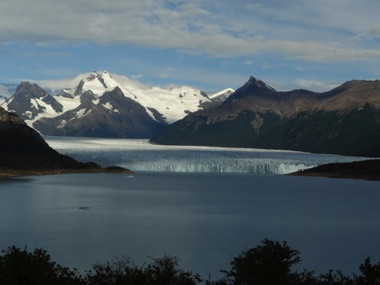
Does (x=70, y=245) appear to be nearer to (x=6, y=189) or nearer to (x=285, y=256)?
(x=285, y=256)

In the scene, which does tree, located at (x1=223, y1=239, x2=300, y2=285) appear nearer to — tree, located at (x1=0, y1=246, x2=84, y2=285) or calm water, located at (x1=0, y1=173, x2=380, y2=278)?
tree, located at (x1=0, y1=246, x2=84, y2=285)

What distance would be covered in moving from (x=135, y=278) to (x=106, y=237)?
3731cm

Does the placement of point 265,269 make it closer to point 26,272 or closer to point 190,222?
point 26,272

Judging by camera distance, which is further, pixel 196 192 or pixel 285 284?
pixel 196 192

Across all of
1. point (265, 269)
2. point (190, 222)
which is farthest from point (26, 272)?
point (190, 222)

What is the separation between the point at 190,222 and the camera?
8575cm

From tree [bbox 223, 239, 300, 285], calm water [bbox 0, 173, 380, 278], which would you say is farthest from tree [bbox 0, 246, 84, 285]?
calm water [bbox 0, 173, 380, 278]

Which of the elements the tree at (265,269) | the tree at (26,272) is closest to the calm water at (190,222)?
the tree at (265,269)

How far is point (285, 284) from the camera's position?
34375mm

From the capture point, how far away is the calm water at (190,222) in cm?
6044

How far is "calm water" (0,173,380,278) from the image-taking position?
60.4 m

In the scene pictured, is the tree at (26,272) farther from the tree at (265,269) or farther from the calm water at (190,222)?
the calm water at (190,222)

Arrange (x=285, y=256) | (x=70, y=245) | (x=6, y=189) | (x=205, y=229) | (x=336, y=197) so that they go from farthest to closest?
(x=6, y=189), (x=336, y=197), (x=205, y=229), (x=70, y=245), (x=285, y=256)

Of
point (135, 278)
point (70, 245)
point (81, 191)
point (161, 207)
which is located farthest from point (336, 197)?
point (135, 278)
